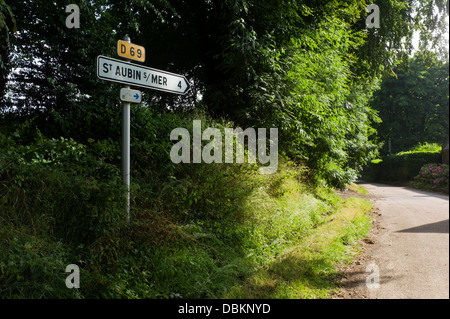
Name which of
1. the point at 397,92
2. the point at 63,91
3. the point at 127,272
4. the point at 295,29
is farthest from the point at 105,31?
the point at 397,92

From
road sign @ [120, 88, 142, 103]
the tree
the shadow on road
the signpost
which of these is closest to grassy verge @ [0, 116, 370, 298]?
the signpost

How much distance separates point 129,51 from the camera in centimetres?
405

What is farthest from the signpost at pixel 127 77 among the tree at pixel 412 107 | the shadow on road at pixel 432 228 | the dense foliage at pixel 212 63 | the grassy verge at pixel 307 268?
the tree at pixel 412 107

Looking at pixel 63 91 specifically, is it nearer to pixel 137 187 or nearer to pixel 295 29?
pixel 137 187

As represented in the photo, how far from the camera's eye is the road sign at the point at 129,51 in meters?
3.93

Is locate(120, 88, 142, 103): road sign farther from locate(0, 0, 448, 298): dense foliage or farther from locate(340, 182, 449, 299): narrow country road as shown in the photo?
locate(340, 182, 449, 299): narrow country road

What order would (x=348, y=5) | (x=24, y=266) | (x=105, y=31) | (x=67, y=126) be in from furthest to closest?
(x=348, y=5)
(x=105, y=31)
(x=67, y=126)
(x=24, y=266)

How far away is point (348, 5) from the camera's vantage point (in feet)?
31.2

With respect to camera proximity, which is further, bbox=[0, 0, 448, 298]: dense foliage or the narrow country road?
the narrow country road

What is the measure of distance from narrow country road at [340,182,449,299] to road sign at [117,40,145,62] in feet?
12.8

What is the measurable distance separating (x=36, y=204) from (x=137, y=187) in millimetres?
1123

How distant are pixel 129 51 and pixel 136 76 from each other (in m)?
0.33

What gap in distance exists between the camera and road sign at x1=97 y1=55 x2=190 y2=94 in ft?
12.3

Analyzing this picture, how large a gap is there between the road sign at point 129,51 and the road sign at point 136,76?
0.12 metres
